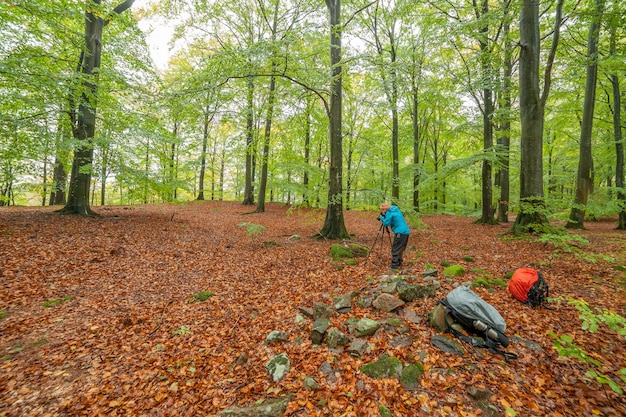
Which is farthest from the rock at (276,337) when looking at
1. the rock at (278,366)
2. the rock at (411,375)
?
the rock at (411,375)

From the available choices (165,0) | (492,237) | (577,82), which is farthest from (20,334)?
(577,82)

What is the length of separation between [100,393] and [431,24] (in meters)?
16.2

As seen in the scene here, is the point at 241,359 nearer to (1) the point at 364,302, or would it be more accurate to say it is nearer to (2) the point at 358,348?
(2) the point at 358,348

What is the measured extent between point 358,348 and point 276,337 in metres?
1.34

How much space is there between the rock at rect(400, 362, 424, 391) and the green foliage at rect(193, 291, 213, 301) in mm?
4178

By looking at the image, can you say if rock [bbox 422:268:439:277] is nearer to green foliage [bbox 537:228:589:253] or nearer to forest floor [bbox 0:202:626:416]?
forest floor [bbox 0:202:626:416]

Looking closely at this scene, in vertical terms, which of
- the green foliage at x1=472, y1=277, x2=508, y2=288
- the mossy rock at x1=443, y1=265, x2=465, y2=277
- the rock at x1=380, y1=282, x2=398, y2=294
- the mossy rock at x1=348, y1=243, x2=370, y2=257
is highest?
the mossy rock at x1=348, y1=243, x2=370, y2=257

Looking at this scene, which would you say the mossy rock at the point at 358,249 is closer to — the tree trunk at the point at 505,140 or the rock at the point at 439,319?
the rock at the point at 439,319

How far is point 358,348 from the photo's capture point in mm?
3449

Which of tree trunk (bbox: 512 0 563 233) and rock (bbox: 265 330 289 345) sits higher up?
tree trunk (bbox: 512 0 563 233)

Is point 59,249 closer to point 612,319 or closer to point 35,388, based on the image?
point 35,388

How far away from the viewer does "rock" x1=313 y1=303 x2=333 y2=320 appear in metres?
4.33

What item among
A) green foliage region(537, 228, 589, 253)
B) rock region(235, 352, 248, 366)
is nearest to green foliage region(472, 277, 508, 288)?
green foliage region(537, 228, 589, 253)

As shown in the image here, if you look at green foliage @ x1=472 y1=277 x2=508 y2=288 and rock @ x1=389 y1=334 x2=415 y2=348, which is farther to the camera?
green foliage @ x1=472 y1=277 x2=508 y2=288
